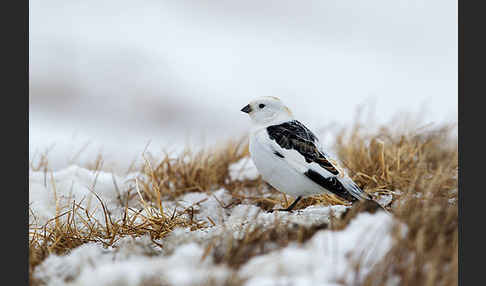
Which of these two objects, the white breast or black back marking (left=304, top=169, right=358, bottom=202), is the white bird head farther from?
black back marking (left=304, top=169, right=358, bottom=202)

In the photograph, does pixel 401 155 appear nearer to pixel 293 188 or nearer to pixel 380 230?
pixel 293 188

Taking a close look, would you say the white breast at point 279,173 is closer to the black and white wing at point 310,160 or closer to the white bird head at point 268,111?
the black and white wing at point 310,160

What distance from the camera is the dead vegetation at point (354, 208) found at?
67.8 inches

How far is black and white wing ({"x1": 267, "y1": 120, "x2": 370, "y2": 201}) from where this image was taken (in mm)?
2578

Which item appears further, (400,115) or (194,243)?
(400,115)

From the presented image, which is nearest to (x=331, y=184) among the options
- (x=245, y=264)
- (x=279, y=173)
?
(x=279, y=173)

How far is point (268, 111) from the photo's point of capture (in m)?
2.95

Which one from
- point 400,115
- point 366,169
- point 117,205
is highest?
point 400,115

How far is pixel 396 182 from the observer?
3283 mm

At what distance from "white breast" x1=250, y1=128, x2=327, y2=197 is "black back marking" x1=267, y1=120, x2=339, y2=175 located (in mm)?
60

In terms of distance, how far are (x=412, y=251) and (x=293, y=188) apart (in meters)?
1.00

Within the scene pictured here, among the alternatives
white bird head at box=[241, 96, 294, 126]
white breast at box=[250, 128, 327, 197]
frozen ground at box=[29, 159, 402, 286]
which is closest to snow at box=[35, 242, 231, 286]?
frozen ground at box=[29, 159, 402, 286]

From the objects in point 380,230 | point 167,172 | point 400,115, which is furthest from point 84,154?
point 380,230

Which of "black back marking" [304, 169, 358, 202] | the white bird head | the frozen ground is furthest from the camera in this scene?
the white bird head
